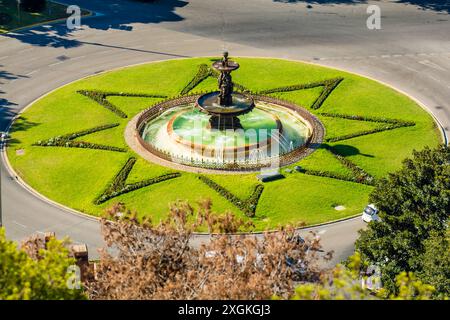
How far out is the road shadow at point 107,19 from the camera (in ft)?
351

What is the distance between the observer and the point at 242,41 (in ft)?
351

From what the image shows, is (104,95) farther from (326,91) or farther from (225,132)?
(326,91)

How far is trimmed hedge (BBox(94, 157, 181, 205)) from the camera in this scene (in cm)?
6712

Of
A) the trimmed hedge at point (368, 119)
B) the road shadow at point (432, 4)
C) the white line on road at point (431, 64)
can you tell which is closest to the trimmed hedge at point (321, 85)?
the trimmed hedge at point (368, 119)

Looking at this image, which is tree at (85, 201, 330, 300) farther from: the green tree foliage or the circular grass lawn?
the circular grass lawn

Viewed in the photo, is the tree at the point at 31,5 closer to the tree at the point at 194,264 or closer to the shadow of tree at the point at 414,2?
the shadow of tree at the point at 414,2

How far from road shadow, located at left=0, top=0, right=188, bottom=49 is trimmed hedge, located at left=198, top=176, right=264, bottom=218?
155ft

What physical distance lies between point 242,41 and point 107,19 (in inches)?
986

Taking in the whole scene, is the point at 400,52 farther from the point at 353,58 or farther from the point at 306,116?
the point at 306,116

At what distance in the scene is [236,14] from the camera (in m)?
118

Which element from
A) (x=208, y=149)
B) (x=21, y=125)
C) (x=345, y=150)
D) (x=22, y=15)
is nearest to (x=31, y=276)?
(x=208, y=149)

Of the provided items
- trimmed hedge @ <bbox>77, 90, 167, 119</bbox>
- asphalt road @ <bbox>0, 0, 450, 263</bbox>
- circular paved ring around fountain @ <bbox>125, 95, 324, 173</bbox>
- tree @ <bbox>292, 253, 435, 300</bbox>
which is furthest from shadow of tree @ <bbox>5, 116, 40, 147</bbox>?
tree @ <bbox>292, 253, 435, 300</bbox>

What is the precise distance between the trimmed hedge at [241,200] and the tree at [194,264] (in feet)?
60.9
